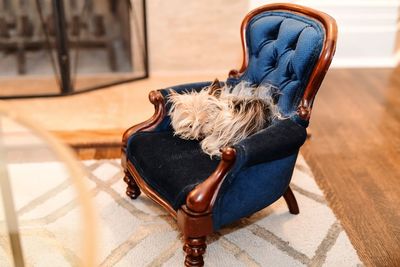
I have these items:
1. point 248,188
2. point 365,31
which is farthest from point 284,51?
point 365,31

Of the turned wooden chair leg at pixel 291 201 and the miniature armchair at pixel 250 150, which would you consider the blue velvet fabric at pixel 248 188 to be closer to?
the miniature armchair at pixel 250 150

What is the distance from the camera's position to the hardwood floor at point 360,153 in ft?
6.37

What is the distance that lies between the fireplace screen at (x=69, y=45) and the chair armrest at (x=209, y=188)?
221cm

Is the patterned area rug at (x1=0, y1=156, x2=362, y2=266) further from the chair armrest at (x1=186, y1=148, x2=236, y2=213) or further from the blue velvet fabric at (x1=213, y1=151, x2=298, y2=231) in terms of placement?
the chair armrest at (x1=186, y1=148, x2=236, y2=213)

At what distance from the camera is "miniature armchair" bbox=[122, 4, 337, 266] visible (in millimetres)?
1546

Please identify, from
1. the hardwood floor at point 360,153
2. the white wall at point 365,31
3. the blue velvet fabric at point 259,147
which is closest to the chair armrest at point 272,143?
the blue velvet fabric at point 259,147

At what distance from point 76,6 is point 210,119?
2.06 meters

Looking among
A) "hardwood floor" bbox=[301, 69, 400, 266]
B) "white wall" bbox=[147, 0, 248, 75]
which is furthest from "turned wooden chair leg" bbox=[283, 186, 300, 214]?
"white wall" bbox=[147, 0, 248, 75]

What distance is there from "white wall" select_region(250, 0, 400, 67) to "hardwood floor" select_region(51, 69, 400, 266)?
383 mm

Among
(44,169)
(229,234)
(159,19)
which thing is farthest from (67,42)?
(229,234)

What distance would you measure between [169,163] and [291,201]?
25.4 inches

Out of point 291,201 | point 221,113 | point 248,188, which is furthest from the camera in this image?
point 291,201

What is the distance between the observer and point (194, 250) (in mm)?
1585

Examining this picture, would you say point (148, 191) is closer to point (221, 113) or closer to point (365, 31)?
point (221, 113)
